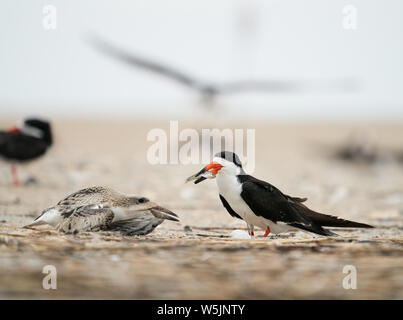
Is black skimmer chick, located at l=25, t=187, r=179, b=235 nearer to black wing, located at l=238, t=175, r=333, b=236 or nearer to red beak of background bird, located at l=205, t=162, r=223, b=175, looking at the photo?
red beak of background bird, located at l=205, t=162, r=223, b=175

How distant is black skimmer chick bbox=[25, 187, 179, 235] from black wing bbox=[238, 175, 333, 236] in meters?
0.55

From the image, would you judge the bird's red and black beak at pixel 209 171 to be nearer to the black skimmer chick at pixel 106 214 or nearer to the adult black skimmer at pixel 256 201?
the adult black skimmer at pixel 256 201

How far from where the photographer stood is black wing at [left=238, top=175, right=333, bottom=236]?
433 cm

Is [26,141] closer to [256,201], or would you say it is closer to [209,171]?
[209,171]

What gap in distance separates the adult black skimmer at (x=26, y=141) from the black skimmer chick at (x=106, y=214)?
4.03m

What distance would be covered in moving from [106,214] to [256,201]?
1050 millimetres

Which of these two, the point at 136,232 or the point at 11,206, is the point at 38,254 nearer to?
the point at 136,232

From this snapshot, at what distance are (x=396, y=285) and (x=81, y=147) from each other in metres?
9.40

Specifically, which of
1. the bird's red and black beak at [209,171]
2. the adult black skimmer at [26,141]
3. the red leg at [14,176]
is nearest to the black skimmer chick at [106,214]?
the bird's red and black beak at [209,171]

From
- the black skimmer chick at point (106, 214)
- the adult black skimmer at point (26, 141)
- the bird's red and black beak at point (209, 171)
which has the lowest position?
the black skimmer chick at point (106, 214)

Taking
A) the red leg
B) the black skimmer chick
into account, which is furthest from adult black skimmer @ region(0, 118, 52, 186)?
the black skimmer chick

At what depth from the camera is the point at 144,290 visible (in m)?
3.26

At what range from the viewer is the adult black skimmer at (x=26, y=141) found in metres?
8.47
